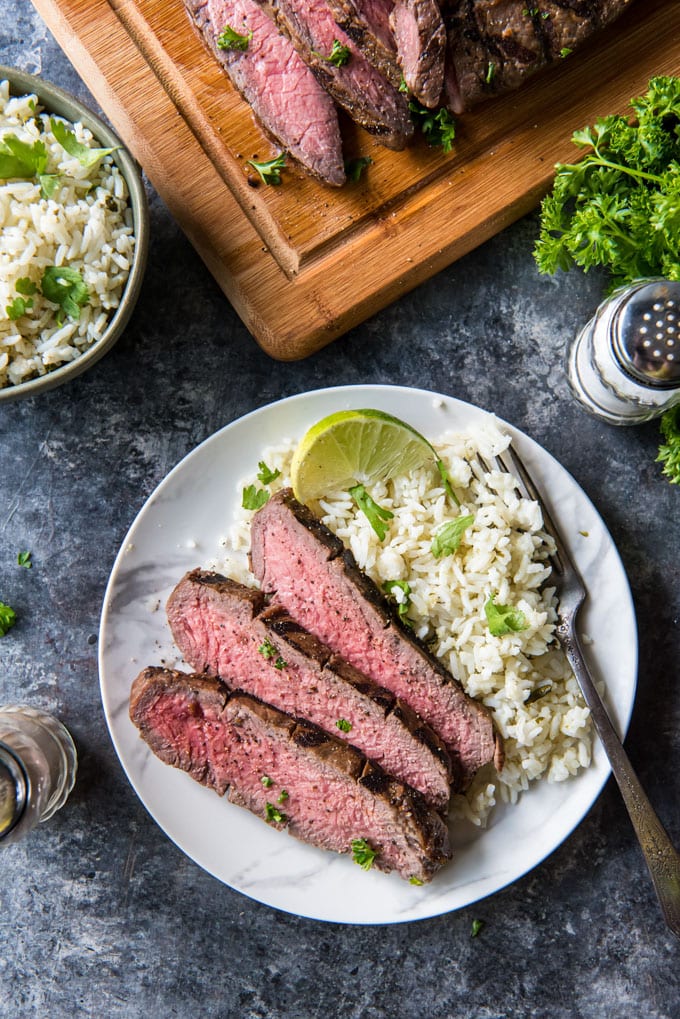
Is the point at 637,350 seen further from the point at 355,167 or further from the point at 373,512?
the point at 355,167

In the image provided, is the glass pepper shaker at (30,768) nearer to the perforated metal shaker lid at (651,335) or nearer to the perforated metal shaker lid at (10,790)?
→ the perforated metal shaker lid at (10,790)

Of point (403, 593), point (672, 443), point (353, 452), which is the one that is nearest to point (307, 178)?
point (353, 452)

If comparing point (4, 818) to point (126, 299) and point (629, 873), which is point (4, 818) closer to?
point (126, 299)

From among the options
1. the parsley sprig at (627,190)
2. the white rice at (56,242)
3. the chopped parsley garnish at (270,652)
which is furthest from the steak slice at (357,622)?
the parsley sprig at (627,190)

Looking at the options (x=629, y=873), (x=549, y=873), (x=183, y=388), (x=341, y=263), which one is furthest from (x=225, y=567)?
(x=629, y=873)

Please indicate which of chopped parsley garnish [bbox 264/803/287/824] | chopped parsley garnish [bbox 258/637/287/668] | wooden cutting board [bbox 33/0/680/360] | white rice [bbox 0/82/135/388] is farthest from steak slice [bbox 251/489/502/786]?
white rice [bbox 0/82/135/388]

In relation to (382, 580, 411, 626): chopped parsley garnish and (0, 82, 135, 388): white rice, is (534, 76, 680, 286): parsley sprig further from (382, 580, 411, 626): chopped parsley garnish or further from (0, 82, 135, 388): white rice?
(0, 82, 135, 388): white rice
